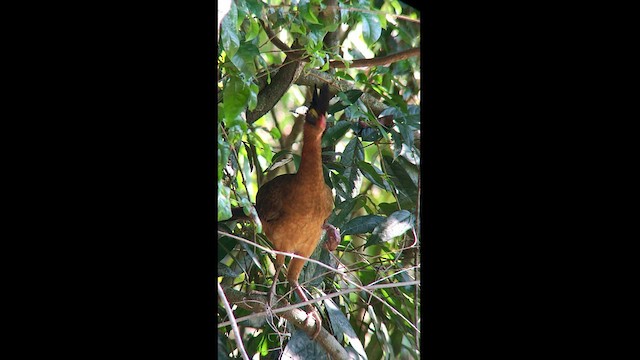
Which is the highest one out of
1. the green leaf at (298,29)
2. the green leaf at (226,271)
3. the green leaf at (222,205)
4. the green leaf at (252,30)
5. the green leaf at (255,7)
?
the green leaf at (255,7)

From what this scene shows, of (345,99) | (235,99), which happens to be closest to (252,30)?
(235,99)

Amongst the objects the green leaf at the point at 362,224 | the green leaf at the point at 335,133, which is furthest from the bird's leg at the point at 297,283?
the green leaf at the point at 335,133

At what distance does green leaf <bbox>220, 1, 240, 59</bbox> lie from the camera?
3.60ft

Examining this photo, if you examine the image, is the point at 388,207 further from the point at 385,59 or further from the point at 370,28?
the point at 370,28

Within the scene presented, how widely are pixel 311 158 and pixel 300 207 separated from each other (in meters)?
0.10

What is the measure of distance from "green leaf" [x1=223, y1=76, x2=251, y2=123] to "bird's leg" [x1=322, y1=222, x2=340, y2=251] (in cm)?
43

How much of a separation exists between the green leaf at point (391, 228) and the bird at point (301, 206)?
119 millimetres

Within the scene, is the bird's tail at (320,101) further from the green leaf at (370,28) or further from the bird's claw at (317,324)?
the bird's claw at (317,324)

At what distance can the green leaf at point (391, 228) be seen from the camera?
62.2 inches

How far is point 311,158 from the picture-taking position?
146 cm

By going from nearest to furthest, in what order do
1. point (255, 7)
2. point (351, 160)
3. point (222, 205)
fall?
point (222, 205) < point (255, 7) < point (351, 160)
